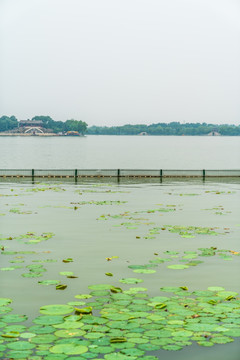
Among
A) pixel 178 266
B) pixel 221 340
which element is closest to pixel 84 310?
pixel 221 340

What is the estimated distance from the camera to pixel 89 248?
1483 centimetres

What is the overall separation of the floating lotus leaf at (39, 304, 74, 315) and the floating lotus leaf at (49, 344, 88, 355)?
1.49 meters

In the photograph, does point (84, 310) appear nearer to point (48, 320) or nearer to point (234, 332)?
point (48, 320)

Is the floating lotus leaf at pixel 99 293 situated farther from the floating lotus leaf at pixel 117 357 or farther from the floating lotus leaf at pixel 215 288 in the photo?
the floating lotus leaf at pixel 117 357

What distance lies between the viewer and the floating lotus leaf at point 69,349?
7352 mm

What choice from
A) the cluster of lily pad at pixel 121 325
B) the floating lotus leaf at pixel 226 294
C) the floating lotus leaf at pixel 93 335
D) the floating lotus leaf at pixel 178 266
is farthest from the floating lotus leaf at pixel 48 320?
the floating lotus leaf at pixel 178 266

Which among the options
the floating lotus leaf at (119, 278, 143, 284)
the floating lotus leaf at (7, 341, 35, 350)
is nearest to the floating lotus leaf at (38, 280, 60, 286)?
the floating lotus leaf at (119, 278, 143, 284)

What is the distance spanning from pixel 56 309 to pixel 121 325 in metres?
1.36

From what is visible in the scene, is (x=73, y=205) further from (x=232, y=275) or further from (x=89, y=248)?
(x=232, y=275)

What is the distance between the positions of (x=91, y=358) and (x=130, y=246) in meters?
8.00

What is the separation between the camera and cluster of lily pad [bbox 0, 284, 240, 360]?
7.46m

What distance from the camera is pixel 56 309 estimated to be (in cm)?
924

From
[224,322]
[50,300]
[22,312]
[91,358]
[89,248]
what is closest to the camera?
[91,358]

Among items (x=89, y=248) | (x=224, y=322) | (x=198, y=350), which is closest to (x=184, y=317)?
(x=224, y=322)
